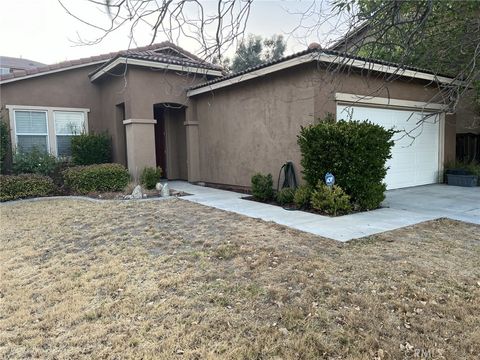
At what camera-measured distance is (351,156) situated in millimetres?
7613

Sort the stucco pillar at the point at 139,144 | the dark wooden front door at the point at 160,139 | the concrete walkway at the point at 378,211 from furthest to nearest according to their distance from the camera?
the dark wooden front door at the point at 160,139 → the stucco pillar at the point at 139,144 → the concrete walkway at the point at 378,211

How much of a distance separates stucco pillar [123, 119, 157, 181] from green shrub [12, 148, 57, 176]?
244 cm

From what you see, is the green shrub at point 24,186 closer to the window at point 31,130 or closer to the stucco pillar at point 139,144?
the window at point 31,130

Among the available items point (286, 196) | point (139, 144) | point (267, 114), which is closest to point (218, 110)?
point (267, 114)

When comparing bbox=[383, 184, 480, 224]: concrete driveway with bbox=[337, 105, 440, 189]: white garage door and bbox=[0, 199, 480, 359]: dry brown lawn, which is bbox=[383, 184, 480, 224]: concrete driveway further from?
bbox=[0, 199, 480, 359]: dry brown lawn

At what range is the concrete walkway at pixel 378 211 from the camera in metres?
6.54

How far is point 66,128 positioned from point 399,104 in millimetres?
10917

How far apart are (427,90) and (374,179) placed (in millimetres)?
5593

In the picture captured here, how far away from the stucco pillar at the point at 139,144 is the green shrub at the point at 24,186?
95.4 inches

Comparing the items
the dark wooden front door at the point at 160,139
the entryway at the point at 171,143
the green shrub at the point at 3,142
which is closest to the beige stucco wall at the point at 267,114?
the entryway at the point at 171,143

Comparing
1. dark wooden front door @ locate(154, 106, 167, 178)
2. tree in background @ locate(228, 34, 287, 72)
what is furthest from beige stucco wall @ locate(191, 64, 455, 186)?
dark wooden front door @ locate(154, 106, 167, 178)

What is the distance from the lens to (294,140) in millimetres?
9438

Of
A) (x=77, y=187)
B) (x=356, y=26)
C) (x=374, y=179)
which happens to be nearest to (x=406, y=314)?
(x=356, y=26)

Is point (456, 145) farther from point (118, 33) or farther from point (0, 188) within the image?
point (0, 188)
